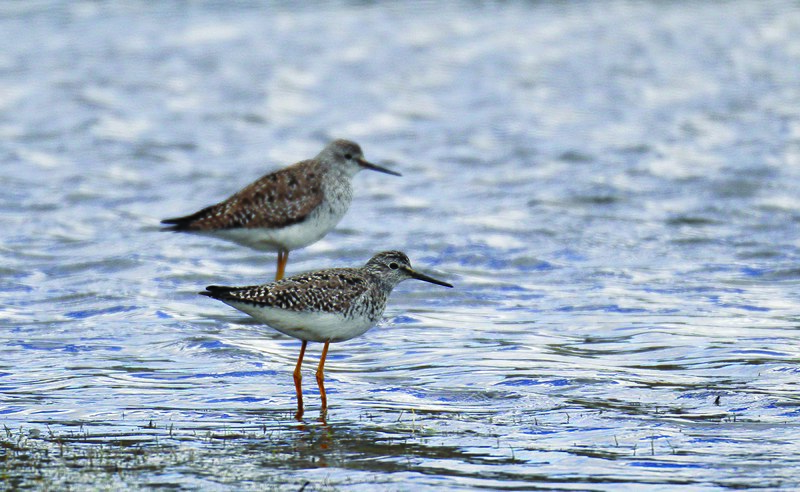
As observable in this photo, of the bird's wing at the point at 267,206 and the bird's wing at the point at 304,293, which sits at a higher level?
the bird's wing at the point at 267,206

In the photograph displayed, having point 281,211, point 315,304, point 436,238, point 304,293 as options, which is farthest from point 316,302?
point 436,238

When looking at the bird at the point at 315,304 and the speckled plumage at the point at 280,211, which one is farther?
the speckled plumage at the point at 280,211

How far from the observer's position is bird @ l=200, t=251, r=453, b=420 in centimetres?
911

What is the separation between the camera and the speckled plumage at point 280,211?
1282cm

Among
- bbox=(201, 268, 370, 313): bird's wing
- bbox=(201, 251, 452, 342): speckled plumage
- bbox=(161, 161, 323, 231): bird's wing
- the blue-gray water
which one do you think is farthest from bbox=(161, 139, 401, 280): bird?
bbox=(201, 268, 370, 313): bird's wing

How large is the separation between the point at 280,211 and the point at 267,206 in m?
0.14

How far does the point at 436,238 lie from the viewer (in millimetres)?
16328

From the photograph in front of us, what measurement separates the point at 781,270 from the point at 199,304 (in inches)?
257

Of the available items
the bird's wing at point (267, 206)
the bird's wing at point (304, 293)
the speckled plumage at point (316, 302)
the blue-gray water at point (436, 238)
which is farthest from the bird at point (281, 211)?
the bird's wing at point (304, 293)

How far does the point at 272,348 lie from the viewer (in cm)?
1134

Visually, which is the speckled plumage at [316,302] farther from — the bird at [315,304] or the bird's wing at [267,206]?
the bird's wing at [267,206]

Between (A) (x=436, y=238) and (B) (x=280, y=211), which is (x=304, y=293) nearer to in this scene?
(B) (x=280, y=211)

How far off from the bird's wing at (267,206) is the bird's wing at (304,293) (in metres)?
3.36

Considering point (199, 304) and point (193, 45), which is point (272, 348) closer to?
point (199, 304)
